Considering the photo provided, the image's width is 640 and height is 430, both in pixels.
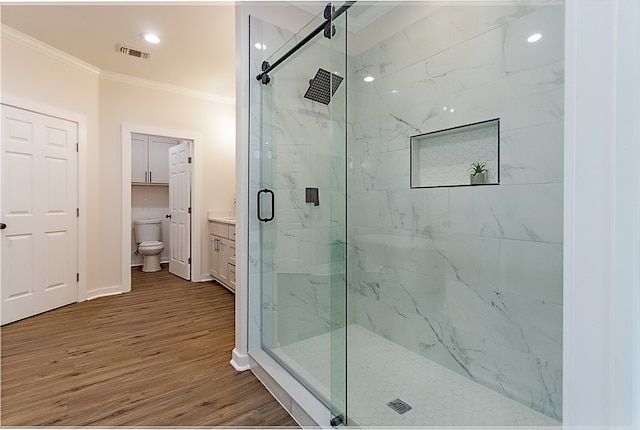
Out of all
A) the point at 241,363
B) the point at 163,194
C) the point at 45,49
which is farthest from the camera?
the point at 163,194

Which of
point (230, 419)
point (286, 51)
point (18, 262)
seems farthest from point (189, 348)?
point (286, 51)

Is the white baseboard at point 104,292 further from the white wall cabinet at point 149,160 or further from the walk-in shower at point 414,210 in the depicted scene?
the walk-in shower at point 414,210

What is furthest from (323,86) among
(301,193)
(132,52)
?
(132,52)

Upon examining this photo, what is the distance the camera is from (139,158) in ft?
16.8

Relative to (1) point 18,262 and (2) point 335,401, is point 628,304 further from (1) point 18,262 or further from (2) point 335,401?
(1) point 18,262

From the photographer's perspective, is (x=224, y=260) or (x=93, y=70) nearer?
(x=93, y=70)

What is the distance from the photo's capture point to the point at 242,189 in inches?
84.0

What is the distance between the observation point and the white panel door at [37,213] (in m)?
2.83

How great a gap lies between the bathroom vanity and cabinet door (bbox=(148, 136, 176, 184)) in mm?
1661

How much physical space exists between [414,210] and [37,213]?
11.4ft

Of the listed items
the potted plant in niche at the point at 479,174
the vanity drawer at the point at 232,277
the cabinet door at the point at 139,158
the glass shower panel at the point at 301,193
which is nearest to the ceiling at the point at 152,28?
the glass shower panel at the point at 301,193

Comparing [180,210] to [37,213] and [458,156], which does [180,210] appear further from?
[458,156]

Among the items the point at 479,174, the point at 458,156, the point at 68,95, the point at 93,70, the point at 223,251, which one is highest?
the point at 93,70

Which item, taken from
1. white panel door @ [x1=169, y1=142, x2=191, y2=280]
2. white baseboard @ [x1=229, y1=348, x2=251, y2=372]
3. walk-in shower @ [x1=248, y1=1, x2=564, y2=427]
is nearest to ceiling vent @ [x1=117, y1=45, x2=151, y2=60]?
white panel door @ [x1=169, y1=142, x2=191, y2=280]
